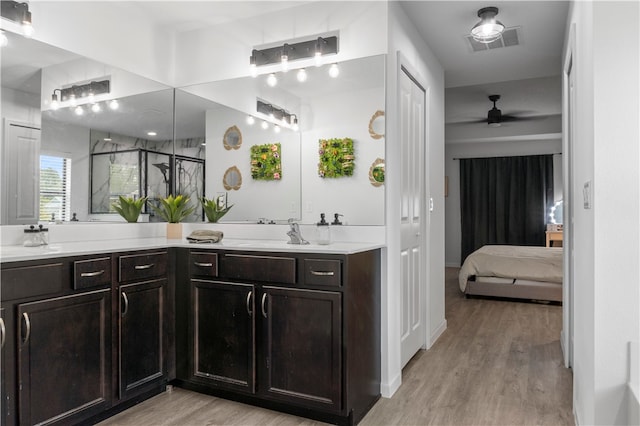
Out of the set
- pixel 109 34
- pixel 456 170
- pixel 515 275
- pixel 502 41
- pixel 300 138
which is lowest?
pixel 515 275

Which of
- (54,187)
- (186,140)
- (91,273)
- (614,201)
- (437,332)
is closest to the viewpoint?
(614,201)

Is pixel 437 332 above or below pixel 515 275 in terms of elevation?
below

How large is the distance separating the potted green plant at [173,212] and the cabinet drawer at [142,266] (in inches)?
21.5

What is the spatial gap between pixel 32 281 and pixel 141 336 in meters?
0.73

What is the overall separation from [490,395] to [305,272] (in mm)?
1433

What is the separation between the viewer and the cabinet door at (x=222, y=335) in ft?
8.40

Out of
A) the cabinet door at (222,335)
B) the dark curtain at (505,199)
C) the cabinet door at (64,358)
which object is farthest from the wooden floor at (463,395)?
the dark curtain at (505,199)

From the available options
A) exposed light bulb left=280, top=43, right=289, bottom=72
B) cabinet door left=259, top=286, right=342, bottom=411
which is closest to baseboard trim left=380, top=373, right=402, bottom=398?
cabinet door left=259, top=286, right=342, bottom=411

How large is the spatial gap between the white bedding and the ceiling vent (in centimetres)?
286

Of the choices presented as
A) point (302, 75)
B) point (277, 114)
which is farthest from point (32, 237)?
point (302, 75)

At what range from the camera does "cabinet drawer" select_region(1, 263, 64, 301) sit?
6.27 feet

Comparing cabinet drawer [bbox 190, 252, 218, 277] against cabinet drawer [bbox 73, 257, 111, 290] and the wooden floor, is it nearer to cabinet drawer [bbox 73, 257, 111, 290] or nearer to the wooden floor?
cabinet drawer [bbox 73, 257, 111, 290]

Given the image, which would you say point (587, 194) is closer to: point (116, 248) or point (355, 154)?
point (355, 154)

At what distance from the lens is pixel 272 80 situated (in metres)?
3.18
